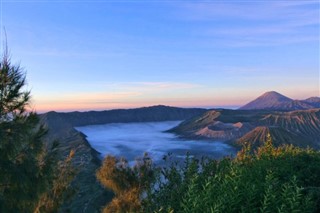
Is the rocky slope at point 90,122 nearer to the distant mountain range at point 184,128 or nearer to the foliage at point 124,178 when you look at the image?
the distant mountain range at point 184,128

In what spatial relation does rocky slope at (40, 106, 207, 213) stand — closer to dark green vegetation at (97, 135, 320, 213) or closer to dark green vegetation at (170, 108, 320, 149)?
dark green vegetation at (97, 135, 320, 213)

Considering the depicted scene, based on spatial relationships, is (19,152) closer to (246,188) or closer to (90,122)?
(246,188)

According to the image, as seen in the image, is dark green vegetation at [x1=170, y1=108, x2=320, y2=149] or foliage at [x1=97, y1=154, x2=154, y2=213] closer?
foliage at [x1=97, y1=154, x2=154, y2=213]

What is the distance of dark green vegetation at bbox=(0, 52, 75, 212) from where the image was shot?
12.0 metres

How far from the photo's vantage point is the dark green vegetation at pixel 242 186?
4.95 metres

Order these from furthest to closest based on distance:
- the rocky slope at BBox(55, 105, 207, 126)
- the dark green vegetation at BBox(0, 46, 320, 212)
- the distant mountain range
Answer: the rocky slope at BBox(55, 105, 207, 126), the distant mountain range, the dark green vegetation at BBox(0, 46, 320, 212)

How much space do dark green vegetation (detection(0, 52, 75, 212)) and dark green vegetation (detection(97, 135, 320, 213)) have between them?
525cm

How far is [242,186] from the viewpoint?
564cm

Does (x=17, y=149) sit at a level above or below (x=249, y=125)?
above

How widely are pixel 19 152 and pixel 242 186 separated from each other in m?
9.24

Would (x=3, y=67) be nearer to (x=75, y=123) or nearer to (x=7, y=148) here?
(x=7, y=148)

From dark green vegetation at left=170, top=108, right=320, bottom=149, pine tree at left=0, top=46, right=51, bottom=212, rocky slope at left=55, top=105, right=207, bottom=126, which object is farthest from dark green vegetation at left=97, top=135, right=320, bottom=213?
rocky slope at left=55, top=105, right=207, bottom=126

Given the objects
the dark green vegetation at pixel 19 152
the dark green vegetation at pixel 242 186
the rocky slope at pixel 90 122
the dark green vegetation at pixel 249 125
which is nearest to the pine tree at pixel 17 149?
the dark green vegetation at pixel 19 152

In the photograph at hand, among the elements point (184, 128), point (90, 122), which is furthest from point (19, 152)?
point (90, 122)
